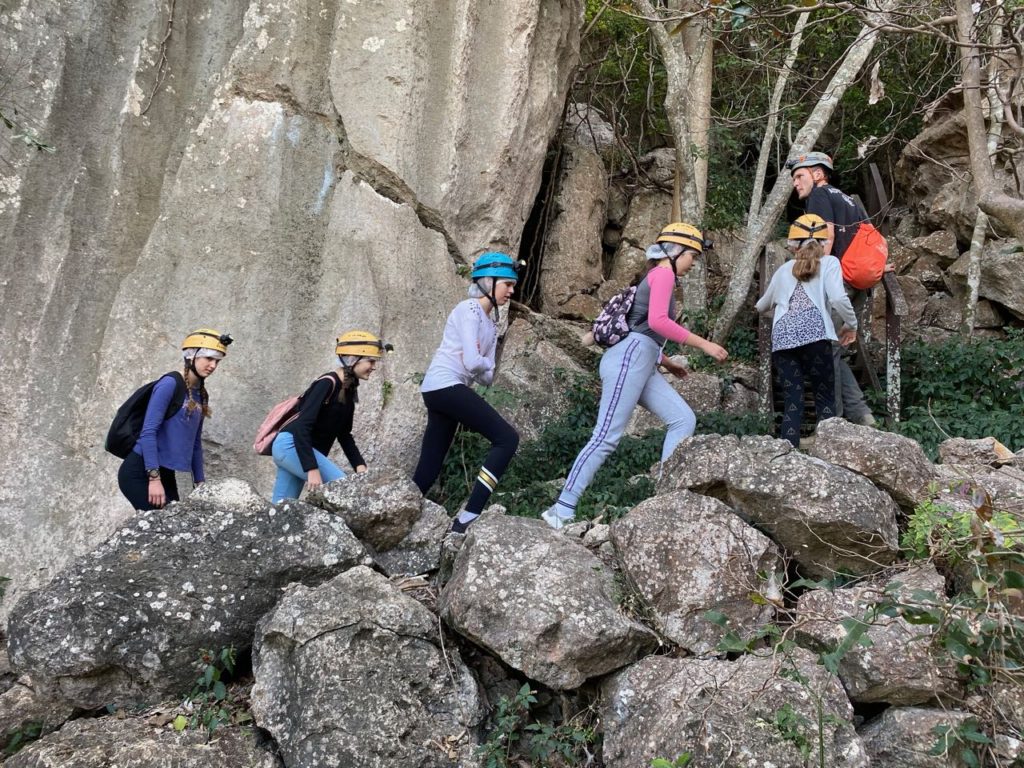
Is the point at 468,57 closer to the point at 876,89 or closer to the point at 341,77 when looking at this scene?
the point at 341,77

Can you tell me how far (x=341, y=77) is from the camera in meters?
7.07

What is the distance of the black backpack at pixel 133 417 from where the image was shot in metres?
5.21

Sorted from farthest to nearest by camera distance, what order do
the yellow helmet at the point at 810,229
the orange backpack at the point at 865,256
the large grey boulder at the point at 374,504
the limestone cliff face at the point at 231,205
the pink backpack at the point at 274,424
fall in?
the orange backpack at the point at 865,256 → the limestone cliff face at the point at 231,205 → the yellow helmet at the point at 810,229 → the pink backpack at the point at 274,424 → the large grey boulder at the point at 374,504

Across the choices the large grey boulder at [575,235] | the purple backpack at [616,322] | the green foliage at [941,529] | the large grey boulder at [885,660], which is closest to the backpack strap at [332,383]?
the purple backpack at [616,322]

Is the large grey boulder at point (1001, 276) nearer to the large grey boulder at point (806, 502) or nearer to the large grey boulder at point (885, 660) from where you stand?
the large grey boulder at point (806, 502)

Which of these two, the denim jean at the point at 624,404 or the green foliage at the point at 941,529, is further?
the denim jean at the point at 624,404

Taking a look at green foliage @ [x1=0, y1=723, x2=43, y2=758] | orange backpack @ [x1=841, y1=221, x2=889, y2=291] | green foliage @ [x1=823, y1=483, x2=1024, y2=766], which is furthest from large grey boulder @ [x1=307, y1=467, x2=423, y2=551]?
orange backpack @ [x1=841, y1=221, x2=889, y2=291]

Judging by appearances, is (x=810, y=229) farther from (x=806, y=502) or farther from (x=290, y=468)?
(x=290, y=468)

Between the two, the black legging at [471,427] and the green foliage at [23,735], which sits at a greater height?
the black legging at [471,427]

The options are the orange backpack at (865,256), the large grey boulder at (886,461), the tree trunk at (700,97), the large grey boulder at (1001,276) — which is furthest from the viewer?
the tree trunk at (700,97)

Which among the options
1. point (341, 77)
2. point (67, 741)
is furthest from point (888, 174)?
point (67, 741)

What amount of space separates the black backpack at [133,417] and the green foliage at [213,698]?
1548 millimetres

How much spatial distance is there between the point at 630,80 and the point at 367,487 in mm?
7189

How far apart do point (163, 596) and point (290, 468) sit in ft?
4.48
